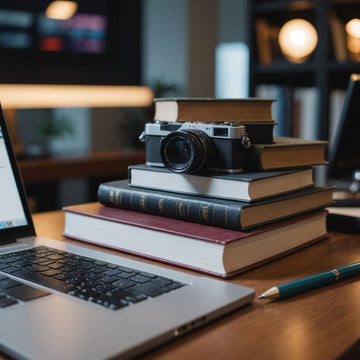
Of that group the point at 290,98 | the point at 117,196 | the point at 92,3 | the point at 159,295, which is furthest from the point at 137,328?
the point at 92,3

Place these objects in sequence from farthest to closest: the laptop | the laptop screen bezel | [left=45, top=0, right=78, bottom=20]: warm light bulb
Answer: [left=45, top=0, right=78, bottom=20]: warm light bulb, the laptop screen bezel, the laptop

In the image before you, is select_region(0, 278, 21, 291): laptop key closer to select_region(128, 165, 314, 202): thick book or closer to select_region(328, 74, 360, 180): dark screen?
select_region(128, 165, 314, 202): thick book

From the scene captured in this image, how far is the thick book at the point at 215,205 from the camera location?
0.67 metres

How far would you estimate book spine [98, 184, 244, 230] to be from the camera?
67cm

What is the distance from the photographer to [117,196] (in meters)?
0.81

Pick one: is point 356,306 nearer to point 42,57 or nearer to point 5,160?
point 5,160

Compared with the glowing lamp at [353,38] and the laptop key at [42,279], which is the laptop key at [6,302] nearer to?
the laptop key at [42,279]

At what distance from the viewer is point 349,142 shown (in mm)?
1252

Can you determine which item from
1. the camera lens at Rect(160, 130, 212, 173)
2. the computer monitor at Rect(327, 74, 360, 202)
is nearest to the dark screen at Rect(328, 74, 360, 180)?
the computer monitor at Rect(327, 74, 360, 202)

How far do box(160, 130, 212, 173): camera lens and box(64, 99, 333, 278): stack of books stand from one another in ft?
0.09

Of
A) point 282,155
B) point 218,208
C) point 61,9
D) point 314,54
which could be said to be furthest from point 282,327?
point 61,9

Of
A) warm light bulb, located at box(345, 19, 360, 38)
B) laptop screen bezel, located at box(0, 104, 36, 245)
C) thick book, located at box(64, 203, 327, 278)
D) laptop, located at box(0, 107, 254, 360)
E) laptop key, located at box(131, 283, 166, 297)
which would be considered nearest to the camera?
laptop, located at box(0, 107, 254, 360)

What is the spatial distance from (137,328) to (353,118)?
0.90 m

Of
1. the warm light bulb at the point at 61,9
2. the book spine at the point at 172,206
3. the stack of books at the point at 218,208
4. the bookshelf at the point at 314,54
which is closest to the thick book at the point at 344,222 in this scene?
the stack of books at the point at 218,208
